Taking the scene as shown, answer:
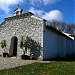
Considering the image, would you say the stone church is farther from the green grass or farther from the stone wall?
the green grass

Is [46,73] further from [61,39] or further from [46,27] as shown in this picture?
[61,39]

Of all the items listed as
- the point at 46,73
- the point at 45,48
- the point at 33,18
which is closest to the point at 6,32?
the point at 33,18

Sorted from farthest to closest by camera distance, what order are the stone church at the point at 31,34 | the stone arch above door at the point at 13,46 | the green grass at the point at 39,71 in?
the stone arch above door at the point at 13,46, the stone church at the point at 31,34, the green grass at the point at 39,71

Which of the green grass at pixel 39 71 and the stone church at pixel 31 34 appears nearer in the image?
the green grass at pixel 39 71

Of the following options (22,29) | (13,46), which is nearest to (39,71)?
(22,29)

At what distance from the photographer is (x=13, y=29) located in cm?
2188

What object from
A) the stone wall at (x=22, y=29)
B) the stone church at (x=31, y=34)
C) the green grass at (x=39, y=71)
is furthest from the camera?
the stone wall at (x=22, y=29)

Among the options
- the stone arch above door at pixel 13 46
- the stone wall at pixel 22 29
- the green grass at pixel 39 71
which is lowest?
the green grass at pixel 39 71

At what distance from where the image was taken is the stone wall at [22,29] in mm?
19188

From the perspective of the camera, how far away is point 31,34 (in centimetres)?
1983

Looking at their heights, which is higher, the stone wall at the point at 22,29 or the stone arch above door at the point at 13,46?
the stone wall at the point at 22,29

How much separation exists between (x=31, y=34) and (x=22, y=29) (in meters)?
1.60

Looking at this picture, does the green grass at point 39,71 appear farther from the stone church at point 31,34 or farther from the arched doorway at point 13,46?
the arched doorway at point 13,46

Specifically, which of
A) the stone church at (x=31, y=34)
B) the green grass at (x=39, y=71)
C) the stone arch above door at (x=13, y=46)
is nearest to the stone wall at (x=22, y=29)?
the stone church at (x=31, y=34)
